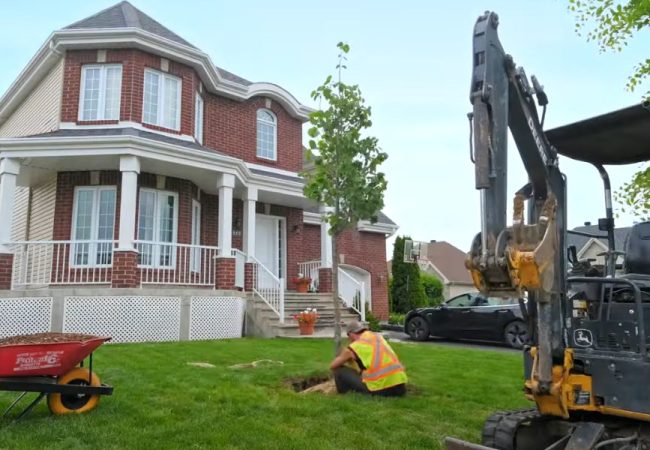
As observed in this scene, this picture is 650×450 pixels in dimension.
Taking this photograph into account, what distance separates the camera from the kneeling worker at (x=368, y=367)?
6332 millimetres

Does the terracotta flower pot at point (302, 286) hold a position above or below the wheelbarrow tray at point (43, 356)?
above

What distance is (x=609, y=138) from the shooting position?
4.80 meters

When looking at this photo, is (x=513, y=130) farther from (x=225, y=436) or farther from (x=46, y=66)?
(x=46, y=66)

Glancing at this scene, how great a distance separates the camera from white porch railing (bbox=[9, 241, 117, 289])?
12.8 metres

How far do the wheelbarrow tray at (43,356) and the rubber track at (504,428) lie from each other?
3.63 meters

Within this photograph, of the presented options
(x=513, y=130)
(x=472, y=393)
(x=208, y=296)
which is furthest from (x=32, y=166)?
(x=513, y=130)

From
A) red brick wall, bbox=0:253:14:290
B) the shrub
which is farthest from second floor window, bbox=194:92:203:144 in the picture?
the shrub

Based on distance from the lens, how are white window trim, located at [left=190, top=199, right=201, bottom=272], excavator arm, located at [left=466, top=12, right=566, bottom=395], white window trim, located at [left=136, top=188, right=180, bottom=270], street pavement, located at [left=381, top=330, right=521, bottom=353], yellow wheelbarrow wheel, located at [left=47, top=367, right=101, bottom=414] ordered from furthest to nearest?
white window trim, located at [left=190, top=199, right=201, bottom=272] < white window trim, located at [left=136, top=188, right=180, bottom=270] < street pavement, located at [left=381, top=330, right=521, bottom=353] < yellow wheelbarrow wheel, located at [left=47, top=367, right=101, bottom=414] < excavator arm, located at [left=466, top=12, right=566, bottom=395]

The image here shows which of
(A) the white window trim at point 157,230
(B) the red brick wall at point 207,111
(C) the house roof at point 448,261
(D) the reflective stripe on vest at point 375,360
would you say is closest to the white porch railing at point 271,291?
(A) the white window trim at point 157,230

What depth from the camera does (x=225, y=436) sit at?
4754 millimetres

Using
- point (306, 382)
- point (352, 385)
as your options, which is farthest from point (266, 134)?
point (352, 385)

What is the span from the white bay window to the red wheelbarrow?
8299mm

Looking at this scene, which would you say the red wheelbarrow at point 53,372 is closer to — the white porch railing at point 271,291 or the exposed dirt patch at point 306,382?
the exposed dirt patch at point 306,382

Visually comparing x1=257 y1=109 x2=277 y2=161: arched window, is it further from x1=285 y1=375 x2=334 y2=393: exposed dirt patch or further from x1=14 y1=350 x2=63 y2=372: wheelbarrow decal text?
x1=14 y1=350 x2=63 y2=372: wheelbarrow decal text
